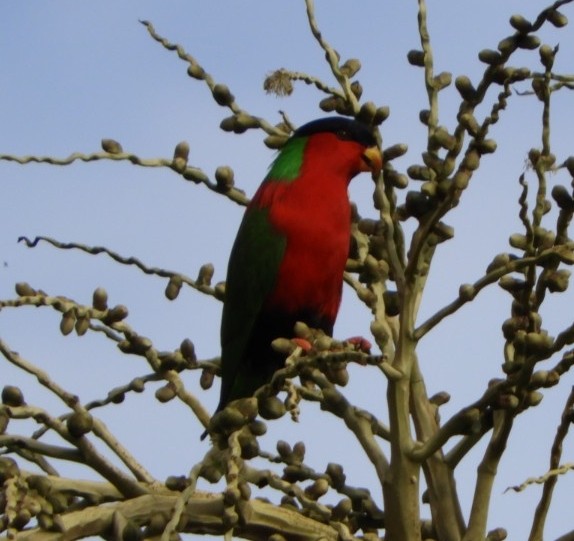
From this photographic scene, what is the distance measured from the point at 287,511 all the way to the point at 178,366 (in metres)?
0.47

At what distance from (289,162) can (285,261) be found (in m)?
0.45

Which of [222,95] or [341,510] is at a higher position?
[222,95]

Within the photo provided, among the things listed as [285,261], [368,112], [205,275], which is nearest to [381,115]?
[368,112]

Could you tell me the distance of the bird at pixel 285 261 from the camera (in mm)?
4277

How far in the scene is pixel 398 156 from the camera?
321cm

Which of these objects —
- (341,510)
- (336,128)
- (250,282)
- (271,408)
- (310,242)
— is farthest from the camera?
(336,128)

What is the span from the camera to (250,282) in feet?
14.5

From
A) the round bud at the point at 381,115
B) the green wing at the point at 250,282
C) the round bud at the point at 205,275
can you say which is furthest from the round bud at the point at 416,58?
the green wing at the point at 250,282

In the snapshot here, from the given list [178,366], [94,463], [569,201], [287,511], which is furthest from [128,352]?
[569,201]

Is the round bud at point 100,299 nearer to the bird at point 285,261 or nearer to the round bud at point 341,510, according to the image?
the round bud at point 341,510

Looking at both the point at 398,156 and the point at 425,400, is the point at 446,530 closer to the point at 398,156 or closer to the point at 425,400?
the point at 425,400

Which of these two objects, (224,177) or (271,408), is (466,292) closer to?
(271,408)

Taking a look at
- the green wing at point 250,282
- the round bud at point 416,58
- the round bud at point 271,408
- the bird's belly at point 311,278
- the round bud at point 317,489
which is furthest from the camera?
the green wing at point 250,282

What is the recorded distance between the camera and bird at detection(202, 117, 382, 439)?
168 inches
